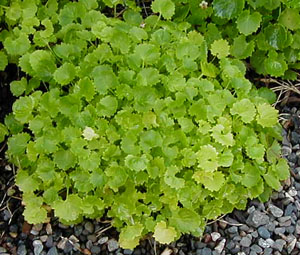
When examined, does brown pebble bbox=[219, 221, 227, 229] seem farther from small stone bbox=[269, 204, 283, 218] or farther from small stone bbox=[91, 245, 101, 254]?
small stone bbox=[91, 245, 101, 254]

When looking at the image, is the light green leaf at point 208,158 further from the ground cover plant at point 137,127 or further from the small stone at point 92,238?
the small stone at point 92,238

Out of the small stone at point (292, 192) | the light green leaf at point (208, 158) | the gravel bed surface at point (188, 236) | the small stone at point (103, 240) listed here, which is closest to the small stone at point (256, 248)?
the gravel bed surface at point (188, 236)

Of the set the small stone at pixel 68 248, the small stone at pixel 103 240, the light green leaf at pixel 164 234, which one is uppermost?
the light green leaf at pixel 164 234

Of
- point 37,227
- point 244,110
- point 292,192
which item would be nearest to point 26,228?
point 37,227

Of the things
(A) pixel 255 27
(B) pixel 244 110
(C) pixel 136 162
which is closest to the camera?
(C) pixel 136 162

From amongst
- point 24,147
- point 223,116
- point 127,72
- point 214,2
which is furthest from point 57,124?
point 214,2

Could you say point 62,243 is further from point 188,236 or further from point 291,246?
point 291,246
